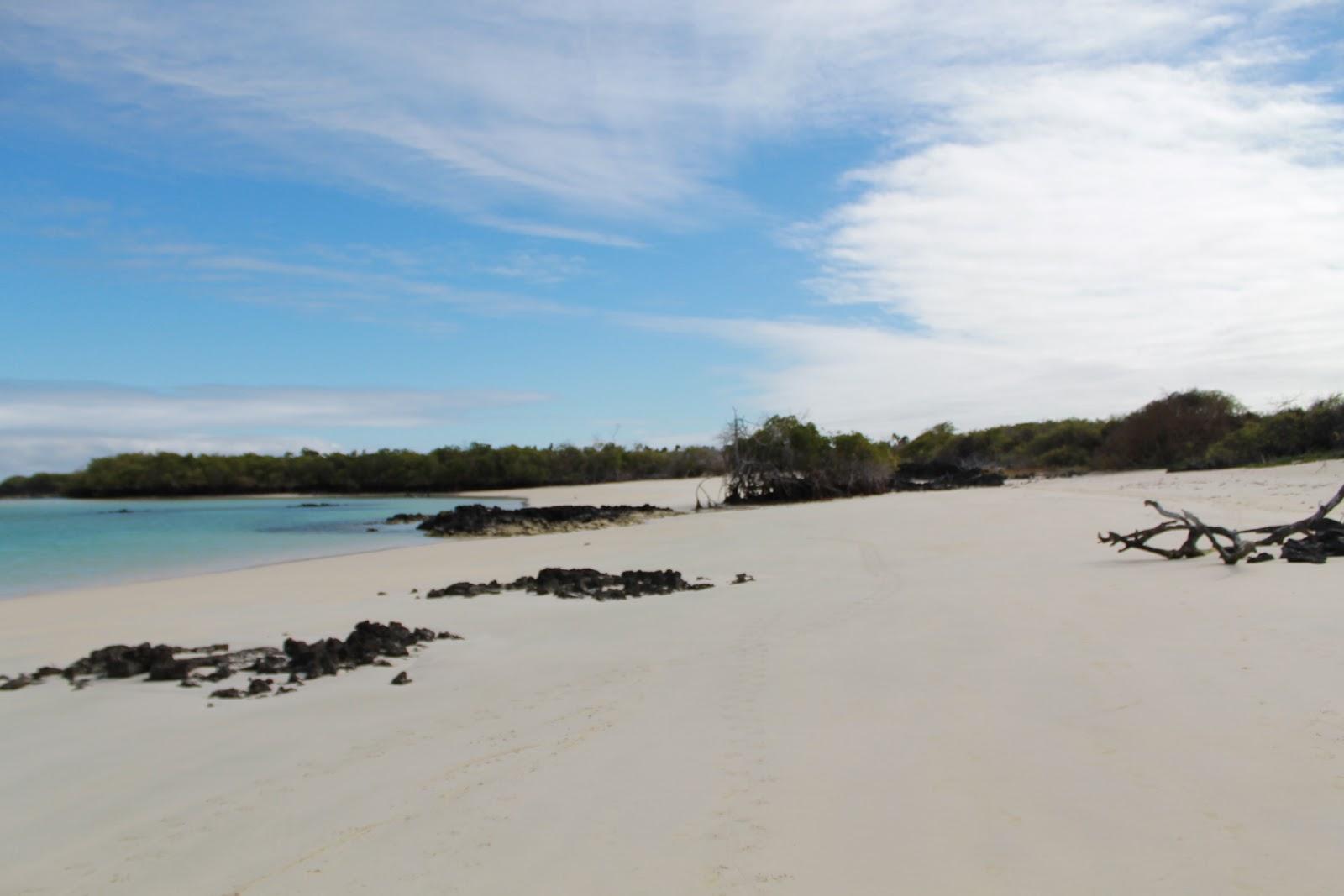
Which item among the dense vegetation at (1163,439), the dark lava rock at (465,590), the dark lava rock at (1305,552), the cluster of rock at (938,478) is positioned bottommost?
the dark lava rock at (465,590)

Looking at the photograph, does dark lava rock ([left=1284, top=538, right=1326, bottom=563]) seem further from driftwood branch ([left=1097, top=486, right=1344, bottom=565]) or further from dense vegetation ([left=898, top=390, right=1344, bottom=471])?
dense vegetation ([left=898, top=390, right=1344, bottom=471])

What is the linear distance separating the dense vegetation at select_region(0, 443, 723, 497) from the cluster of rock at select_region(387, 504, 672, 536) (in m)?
26.9

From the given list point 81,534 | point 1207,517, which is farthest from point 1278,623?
point 81,534

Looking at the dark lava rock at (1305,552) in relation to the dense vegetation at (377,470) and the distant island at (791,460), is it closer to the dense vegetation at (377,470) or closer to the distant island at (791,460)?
the distant island at (791,460)

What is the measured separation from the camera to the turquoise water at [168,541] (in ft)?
46.1

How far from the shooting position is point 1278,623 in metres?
5.24

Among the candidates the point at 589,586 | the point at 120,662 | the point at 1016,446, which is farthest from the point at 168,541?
the point at 1016,446

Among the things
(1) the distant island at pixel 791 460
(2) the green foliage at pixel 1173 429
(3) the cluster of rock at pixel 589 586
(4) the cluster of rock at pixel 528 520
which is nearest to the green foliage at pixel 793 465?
(1) the distant island at pixel 791 460

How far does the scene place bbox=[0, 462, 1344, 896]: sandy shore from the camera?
8.48 ft

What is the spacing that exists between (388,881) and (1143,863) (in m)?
2.17

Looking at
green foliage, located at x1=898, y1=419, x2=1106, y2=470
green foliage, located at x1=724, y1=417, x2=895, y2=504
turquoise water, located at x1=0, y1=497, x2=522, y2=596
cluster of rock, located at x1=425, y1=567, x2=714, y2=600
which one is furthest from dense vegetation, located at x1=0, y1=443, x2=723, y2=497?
cluster of rock, located at x1=425, y1=567, x2=714, y2=600

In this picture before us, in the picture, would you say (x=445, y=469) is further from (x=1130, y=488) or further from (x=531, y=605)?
(x=531, y=605)

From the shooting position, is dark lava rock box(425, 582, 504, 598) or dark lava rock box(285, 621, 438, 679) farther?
dark lava rock box(425, 582, 504, 598)

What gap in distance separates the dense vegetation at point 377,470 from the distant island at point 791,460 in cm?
7
